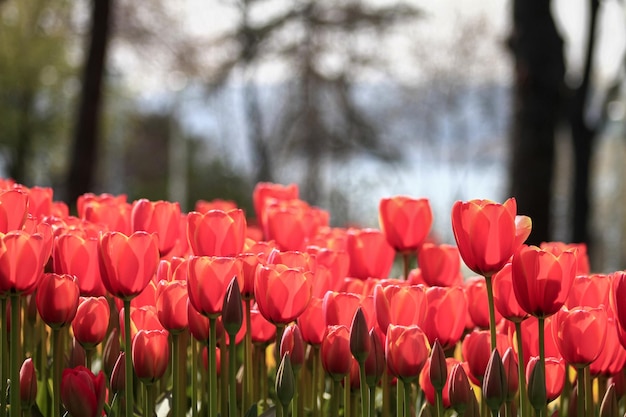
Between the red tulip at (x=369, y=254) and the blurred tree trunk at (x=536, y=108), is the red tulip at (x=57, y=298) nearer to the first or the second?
the red tulip at (x=369, y=254)

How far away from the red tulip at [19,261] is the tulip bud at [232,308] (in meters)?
0.24

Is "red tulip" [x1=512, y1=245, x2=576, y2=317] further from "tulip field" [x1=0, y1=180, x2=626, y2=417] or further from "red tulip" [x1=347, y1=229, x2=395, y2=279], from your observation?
"red tulip" [x1=347, y1=229, x2=395, y2=279]

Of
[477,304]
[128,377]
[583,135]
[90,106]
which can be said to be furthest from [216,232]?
[90,106]

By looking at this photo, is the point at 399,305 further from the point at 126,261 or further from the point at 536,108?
the point at 536,108

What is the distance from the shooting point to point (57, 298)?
46.6 inches

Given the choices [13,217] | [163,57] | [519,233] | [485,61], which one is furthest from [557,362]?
[485,61]

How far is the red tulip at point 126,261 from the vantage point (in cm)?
121

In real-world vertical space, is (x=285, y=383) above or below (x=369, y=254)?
below

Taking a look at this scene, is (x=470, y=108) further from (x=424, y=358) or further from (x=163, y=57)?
(x=424, y=358)

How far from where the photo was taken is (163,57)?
2353 cm

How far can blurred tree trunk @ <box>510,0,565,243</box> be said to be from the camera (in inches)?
244

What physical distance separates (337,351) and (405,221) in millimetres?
624

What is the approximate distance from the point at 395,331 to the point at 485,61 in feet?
99.4

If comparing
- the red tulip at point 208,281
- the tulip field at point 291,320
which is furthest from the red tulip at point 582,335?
the red tulip at point 208,281
